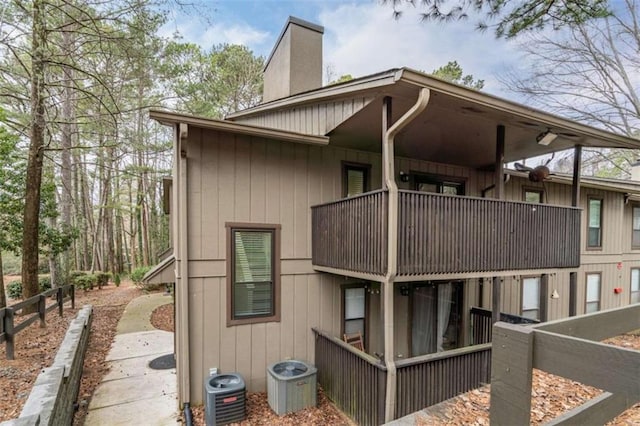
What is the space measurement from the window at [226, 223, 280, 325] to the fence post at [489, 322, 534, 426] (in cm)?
443

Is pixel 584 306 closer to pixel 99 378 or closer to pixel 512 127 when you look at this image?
pixel 512 127

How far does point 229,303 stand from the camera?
520 cm

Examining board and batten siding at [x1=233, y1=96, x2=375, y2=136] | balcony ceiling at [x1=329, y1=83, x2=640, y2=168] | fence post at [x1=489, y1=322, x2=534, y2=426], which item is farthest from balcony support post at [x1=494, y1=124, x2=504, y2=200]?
fence post at [x1=489, y1=322, x2=534, y2=426]

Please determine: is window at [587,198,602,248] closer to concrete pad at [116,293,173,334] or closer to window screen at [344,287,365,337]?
window screen at [344,287,365,337]

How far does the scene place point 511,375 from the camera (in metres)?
1.33

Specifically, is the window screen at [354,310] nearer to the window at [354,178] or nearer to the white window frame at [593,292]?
the window at [354,178]

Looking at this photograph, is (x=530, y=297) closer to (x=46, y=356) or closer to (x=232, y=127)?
(x=232, y=127)

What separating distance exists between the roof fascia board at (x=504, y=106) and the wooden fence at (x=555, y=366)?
3.04 metres

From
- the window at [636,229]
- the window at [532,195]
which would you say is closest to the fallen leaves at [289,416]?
the window at [532,195]

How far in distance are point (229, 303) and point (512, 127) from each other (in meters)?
5.50

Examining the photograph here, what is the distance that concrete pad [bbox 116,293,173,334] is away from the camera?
9086 millimetres

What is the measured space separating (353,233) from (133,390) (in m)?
4.61

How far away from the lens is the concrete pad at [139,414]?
4.56 meters

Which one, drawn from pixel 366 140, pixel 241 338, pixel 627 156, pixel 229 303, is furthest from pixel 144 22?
pixel 627 156
